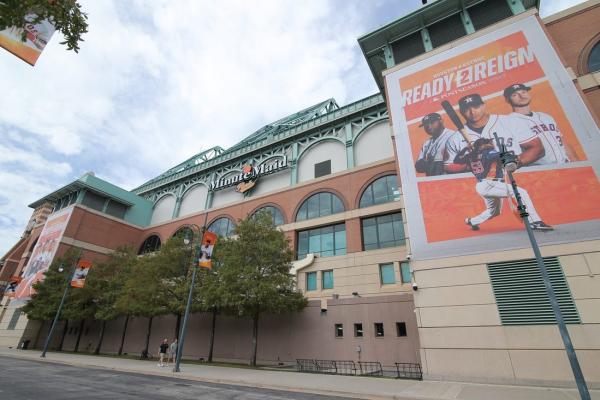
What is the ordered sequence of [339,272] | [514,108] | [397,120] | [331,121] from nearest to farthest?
[514,108]
[397,120]
[339,272]
[331,121]

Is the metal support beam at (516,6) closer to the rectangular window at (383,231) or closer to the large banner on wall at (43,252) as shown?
the rectangular window at (383,231)

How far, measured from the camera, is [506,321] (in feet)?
48.1

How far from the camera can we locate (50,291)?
35250mm

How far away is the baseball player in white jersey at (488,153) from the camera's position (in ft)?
55.1

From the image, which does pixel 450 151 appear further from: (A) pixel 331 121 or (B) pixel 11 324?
(B) pixel 11 324

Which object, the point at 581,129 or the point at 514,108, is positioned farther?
the point at 514,108

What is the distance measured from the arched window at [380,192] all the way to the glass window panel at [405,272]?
6.09m

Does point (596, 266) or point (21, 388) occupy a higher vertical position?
point (596, 266)

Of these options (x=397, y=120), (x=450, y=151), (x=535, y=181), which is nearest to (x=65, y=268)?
(x=397, y=120)

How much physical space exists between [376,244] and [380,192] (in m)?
5.01

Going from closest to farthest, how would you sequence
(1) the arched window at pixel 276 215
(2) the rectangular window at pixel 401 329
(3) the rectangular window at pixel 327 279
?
(2) the rectangular window at pixel 401 329 → (3) the rectangular window at pixel 327 279 → (1) the arched window at pixel 276 215

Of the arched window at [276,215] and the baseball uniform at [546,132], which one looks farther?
the arched window at [276,215]

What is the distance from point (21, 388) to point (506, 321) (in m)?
20.3

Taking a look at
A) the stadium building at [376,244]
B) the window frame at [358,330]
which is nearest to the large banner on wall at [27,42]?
the stadium building at [376,244]
